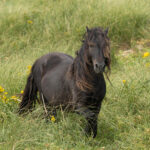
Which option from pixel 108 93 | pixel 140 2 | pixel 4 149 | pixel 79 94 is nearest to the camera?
pixel 4 149

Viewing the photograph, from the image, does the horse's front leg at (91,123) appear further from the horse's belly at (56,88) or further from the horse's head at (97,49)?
the horse's head at (97,49)

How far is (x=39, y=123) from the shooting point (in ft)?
12.1

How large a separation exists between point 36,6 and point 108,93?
4485mm

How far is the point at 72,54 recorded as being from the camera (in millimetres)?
7020

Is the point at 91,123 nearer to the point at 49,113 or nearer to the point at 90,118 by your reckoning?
the point at 90,118

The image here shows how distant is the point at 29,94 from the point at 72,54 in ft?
7.50

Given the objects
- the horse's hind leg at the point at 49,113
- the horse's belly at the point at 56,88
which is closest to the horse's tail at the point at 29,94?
the horse's hind leg at the point at 49,113

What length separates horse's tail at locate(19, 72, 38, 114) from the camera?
15.9 feet

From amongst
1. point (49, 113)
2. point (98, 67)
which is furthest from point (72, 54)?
point (98, 67)

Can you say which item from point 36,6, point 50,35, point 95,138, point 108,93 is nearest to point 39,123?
point 95,138

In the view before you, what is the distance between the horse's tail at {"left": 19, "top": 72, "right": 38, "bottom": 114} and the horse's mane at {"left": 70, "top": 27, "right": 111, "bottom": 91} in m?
1.05

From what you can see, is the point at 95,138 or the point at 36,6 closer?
the point at 95,138

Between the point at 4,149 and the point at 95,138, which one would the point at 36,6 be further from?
the point at 4,149

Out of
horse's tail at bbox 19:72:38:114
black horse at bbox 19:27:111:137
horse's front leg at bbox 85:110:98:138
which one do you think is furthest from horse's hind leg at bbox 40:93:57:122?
horse's front leg at bbox 85:110:98:138
